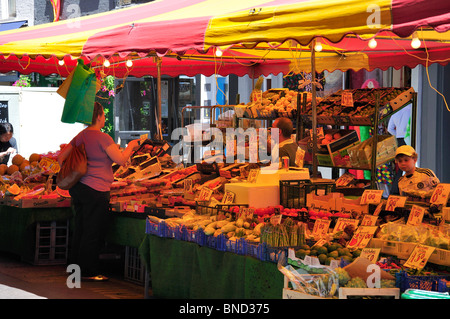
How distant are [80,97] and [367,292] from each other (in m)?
4.55

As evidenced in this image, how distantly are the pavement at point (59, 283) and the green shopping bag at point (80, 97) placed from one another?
5.66 feet

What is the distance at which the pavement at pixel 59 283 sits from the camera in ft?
23.2

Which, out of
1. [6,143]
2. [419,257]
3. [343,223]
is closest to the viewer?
[419,257]

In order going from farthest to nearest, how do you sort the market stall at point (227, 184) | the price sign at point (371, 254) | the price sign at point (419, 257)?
1. the market stall at point (227, 184)
2. the price sign at point (371, 254)
3. the price sign at point (419, 257)

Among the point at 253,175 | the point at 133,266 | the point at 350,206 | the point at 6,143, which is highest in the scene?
the point at 6,143

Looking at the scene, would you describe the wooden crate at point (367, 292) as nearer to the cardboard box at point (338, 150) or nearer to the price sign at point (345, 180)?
the cardboard box at point (338, 150)

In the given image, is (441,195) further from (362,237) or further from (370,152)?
(370,152)

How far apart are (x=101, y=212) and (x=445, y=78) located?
6511 mm

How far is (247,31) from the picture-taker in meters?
5.60

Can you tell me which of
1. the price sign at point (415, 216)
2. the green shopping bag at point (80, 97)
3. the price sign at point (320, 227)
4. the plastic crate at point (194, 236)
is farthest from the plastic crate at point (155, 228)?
the price sign at point (415, 216)

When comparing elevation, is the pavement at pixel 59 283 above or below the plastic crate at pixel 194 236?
below

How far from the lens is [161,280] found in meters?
6.59

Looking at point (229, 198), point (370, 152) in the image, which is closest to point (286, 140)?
point (370, 152)
